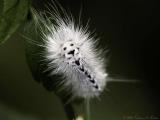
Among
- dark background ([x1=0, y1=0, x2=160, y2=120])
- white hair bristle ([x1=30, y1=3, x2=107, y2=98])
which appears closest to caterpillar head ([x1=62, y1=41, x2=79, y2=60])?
white hair bristle ([x1=30, y1=3, x2=107, y2=98])

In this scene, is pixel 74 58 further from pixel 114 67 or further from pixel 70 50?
pixel 114 67

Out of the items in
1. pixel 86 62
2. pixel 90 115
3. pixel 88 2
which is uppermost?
pixel 88 2

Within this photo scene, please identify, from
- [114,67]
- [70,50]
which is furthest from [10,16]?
[114,67]

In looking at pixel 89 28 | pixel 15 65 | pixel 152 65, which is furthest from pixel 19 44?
pixel 152 65

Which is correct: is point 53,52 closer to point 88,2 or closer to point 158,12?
point 88,2

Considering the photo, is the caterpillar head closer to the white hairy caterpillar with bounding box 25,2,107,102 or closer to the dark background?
the white hairy caterpillar with bounding box 25,2,107,102
